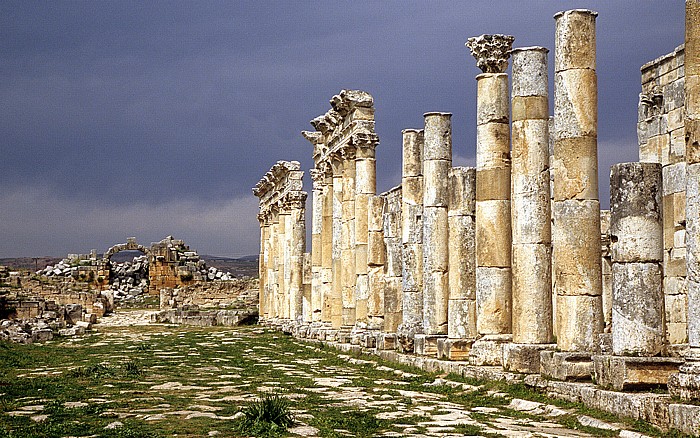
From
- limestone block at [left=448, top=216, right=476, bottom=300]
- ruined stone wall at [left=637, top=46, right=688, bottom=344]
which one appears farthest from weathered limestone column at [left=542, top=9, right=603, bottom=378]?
limestone block at [left=448, top=216, right=476, bottom=300]

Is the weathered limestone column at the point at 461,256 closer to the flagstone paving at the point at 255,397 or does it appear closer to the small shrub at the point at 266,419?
the flagstone paving at the point at 255,397

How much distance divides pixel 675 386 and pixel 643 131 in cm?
1313

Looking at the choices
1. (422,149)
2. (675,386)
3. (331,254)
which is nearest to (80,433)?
(675,386)

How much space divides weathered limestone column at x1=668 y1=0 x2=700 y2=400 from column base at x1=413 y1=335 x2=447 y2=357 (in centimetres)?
906

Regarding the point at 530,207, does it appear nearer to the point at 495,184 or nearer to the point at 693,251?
the point at 495,184

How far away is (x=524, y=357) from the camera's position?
1513cm

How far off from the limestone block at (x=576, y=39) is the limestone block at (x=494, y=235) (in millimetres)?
3572

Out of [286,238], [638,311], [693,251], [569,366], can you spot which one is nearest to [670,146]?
[569,366]

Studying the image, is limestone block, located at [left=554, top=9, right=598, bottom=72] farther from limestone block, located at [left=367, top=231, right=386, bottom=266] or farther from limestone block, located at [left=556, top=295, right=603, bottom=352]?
limestone block, located at [left=367, top=231, right=386, bottom=266]

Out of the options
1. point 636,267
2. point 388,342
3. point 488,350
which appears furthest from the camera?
point 388,342

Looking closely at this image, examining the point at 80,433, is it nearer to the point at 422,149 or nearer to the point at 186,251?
the point at 422,149

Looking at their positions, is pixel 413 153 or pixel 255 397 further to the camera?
pixel 413 153

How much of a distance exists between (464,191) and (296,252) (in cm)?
1854

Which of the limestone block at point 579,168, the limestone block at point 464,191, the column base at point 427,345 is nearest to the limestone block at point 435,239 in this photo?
the limestone block at point 464,191
